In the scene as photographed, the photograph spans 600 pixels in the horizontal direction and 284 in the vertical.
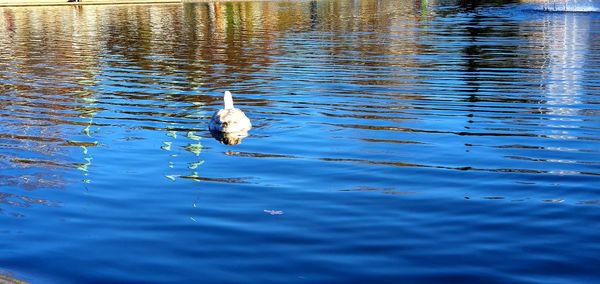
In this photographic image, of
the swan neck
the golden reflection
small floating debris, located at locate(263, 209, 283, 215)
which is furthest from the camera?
the golden reflection

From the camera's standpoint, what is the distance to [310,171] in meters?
12.6

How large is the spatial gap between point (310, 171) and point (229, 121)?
3034mm

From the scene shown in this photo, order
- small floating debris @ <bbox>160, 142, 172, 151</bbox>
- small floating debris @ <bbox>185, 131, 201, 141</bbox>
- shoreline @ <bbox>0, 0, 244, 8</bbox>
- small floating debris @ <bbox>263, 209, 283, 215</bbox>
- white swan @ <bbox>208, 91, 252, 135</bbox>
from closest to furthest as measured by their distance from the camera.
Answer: small floating debris @ <bbox>263, 209, 283, 215</bbox>
small floating debris @ <bbox>160, 142, 172, 151</bbox>
small floating debris @ <bbox>185, 131, 201, 141</bbox>
white swan @ <bbox>208, 91, 252, 135</bbox>
shoreline @ <bbox>0, 0, 244, 8</bbox>

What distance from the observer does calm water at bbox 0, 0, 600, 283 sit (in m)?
8.89

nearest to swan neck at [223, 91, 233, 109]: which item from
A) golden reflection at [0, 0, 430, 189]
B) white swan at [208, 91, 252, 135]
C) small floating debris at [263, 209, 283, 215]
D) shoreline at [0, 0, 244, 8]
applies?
white swan at [208, 91, 252, 135]

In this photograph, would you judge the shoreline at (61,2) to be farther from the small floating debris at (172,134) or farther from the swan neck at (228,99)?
the swan neck at (228,99)

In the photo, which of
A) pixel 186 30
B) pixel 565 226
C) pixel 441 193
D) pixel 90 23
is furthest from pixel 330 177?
pixel 90 23

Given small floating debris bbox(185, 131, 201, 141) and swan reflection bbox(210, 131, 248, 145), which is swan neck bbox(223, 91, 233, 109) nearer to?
swan reflection bbox(210, 131, 248, 145)

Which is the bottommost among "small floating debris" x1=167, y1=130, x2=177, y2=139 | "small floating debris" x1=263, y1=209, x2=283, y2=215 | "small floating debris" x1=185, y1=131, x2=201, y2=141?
"small floating debris" x1=263, y1=209, x2=283, y2=215

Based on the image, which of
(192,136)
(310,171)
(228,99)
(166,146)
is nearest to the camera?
(310,171)

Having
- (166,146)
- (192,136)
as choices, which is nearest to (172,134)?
(192,136)

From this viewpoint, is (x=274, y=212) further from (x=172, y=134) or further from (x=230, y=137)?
(x=172, y=134)

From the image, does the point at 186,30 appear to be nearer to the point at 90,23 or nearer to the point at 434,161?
the point at 90,23

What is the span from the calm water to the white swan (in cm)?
33
